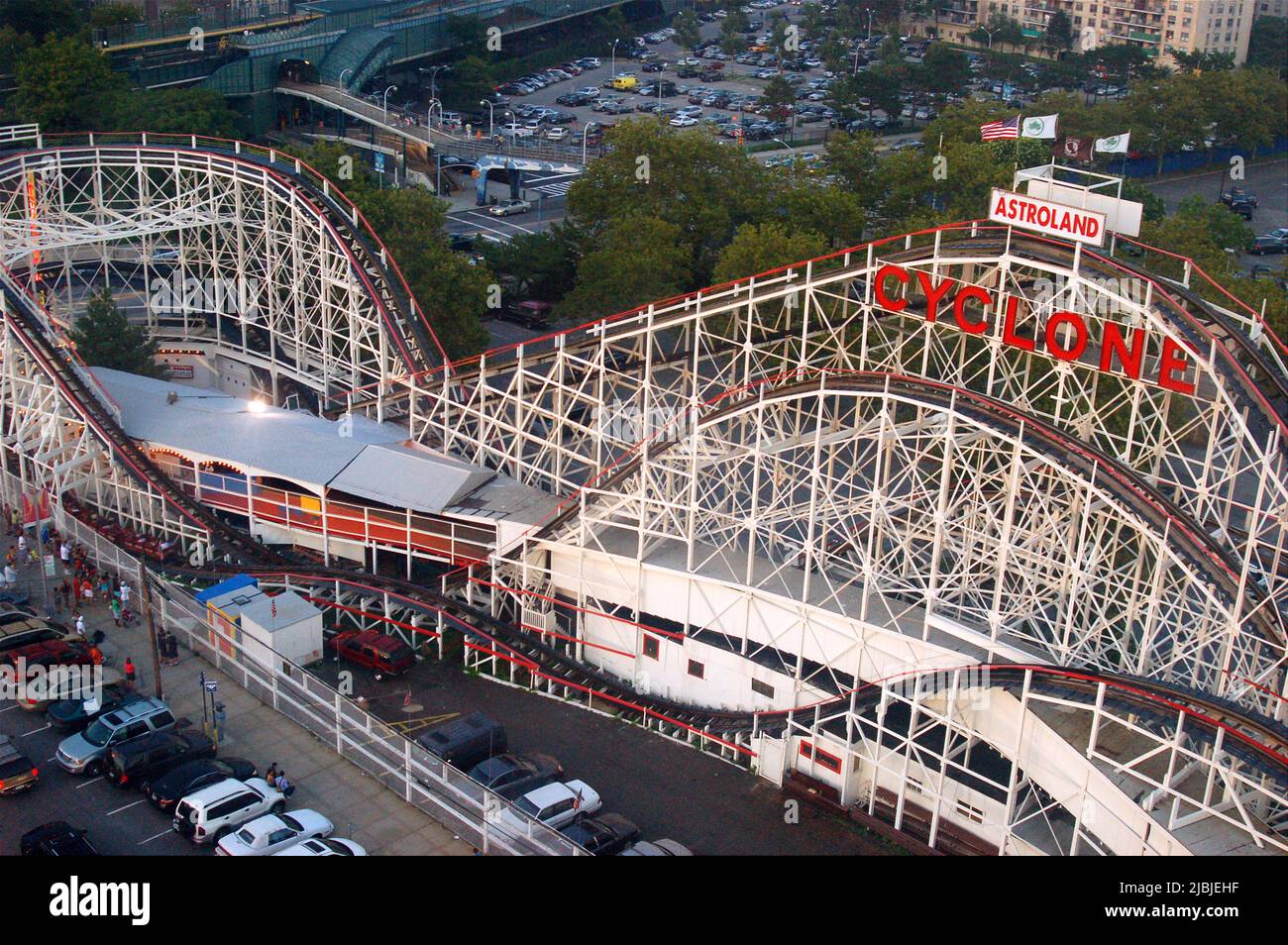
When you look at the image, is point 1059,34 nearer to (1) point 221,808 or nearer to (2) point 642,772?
(2) point 642,772

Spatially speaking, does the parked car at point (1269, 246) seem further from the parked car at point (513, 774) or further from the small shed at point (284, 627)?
the parked car at point (513, 774)

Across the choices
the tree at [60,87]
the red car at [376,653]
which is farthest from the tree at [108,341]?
the tree at [60,87]

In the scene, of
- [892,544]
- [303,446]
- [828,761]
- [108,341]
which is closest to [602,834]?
[828,761]

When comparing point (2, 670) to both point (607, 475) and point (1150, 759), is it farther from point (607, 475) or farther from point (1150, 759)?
point (1150, 759)

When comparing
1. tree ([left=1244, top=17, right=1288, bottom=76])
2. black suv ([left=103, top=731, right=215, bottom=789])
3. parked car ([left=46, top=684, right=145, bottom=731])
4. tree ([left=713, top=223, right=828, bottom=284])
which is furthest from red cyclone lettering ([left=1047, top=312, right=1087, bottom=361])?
tree ([left=1244, top=17, right=1288, bottom=76])

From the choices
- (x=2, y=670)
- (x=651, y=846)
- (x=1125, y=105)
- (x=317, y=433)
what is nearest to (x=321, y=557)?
(x=317, y=433)

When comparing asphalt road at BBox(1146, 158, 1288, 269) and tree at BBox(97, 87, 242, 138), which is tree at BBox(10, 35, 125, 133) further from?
asphalt road at BBox(1146, 158, 1288, 269)
